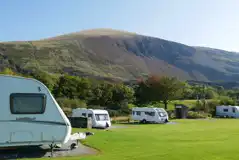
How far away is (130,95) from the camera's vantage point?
2133 inches

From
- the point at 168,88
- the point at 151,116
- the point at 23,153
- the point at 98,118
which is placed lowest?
the point at 23,153

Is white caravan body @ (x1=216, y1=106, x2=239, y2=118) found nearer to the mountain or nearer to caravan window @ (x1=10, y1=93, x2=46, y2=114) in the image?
caravan window @ (x1=10, y1=93, x2=46, y2=114)

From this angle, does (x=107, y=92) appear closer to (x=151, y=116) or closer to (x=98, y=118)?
(x=151, y=116)

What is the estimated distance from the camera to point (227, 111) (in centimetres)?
5462

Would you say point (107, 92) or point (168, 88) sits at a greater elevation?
point (168, 88)

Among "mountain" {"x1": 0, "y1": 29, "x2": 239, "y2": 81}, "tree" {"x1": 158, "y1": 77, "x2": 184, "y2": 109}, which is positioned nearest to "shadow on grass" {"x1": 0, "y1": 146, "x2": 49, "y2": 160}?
"tree" {"x1": 158, "y1": 77, "x2": 184, "y2": 109}

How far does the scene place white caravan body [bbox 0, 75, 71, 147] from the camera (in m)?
10.8

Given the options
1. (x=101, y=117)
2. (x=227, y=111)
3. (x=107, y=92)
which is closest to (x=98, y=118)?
(x=101, y=117)

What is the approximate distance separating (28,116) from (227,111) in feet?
159

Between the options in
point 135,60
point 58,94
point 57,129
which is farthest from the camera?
point 135,60

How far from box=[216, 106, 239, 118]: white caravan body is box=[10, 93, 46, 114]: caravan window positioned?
156ft

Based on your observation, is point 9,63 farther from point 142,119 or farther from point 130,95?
point 142,119

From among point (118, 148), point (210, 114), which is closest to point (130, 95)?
point (210, 114)

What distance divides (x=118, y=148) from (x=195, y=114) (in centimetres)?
4018
